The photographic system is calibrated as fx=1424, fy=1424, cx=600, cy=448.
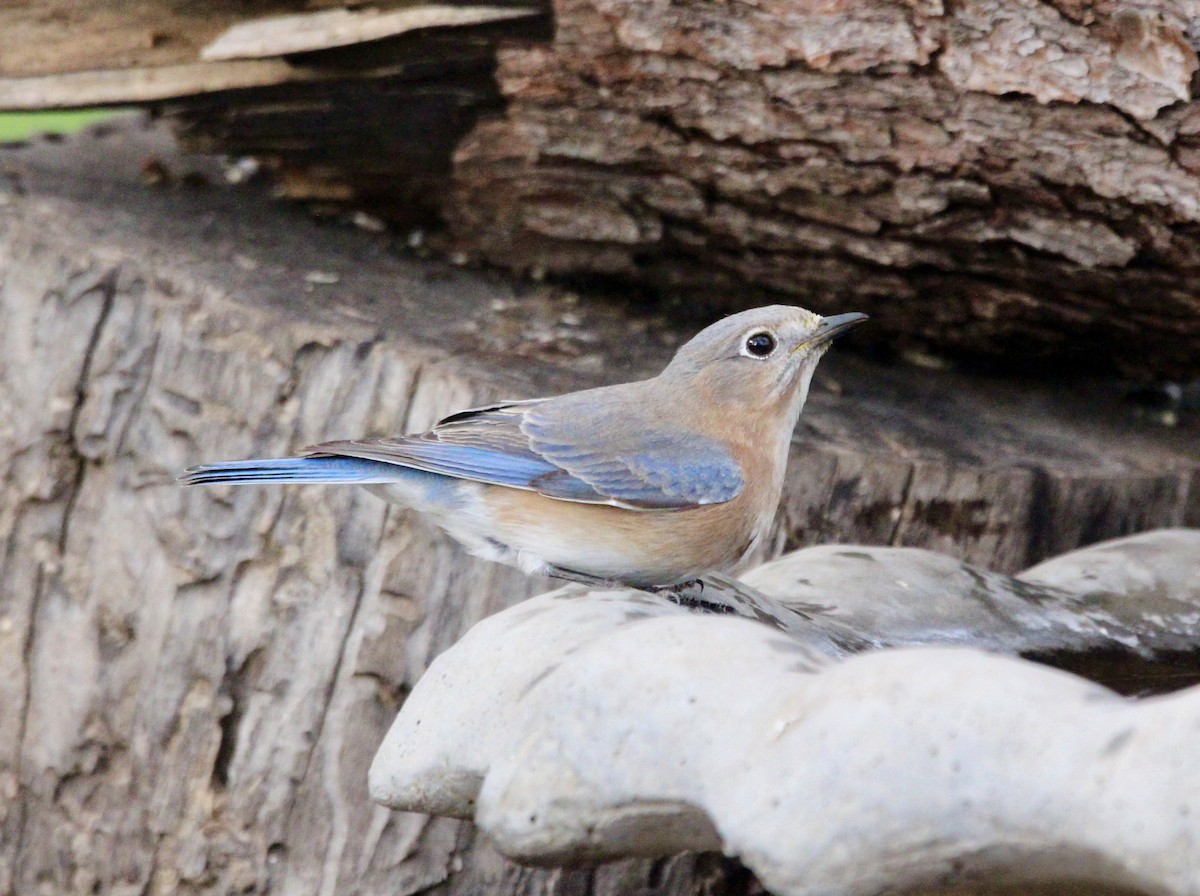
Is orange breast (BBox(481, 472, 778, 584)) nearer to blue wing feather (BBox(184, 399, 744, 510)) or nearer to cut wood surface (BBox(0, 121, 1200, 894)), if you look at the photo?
blue wing feather (BBox(184, 399, 744, 510))

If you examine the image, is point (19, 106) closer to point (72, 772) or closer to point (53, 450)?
point (53, 450)

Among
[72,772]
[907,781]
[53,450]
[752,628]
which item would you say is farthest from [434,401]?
[907,781]

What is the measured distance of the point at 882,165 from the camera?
14.0 feet

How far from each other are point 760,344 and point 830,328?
0.20 m

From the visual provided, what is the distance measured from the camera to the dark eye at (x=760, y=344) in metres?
4.04

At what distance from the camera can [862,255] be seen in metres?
4.67

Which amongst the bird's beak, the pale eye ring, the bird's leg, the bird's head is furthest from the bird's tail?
the bird's beak

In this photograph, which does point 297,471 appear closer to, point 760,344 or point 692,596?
point 692,596

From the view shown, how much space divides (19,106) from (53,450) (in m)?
1.29

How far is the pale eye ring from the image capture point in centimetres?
404

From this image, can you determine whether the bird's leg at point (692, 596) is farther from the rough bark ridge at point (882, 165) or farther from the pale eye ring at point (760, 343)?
the rough bark ridge at point (882, 165)

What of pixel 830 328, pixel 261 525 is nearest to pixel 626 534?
pixel 830 328

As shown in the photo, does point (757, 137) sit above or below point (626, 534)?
above

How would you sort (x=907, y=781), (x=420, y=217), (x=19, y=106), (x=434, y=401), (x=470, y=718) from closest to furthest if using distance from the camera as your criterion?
(x=907, y=781), (x=470, y=718), (x=434, y=401), (x=19, y=106), (x=420, y=217)
